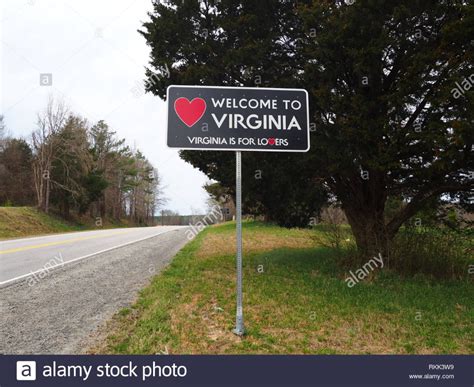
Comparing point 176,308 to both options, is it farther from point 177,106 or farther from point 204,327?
point 177,106

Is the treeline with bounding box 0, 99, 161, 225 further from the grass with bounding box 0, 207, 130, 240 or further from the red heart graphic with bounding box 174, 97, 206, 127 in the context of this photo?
the red heart graphic with bounding box 174, 97, 206, 127

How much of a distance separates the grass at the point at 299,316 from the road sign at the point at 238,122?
61 cm

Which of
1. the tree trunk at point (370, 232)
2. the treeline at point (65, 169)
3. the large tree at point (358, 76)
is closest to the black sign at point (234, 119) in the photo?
the large tree at point (358, 76)

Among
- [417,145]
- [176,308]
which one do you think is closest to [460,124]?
[417,145]

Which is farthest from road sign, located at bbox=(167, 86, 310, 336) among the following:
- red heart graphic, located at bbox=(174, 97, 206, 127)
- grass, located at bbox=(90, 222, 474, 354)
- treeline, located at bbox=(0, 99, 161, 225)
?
treeline, located at bbox=(0, 99, 161, 225)

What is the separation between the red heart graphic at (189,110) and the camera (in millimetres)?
4395

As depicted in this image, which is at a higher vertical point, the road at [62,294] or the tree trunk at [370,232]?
the tree trunk at [370,232]

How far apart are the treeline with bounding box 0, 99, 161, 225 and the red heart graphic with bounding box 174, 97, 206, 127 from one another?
32.1m

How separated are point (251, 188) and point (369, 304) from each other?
12.0 ft

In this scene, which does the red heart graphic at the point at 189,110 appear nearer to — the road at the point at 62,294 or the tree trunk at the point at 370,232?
the road at the point at 62,294

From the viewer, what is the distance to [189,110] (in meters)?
4.41

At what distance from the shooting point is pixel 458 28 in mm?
5879

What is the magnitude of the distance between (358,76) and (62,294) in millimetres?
7337

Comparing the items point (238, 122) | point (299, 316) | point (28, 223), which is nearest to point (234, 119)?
point (238, 122)
